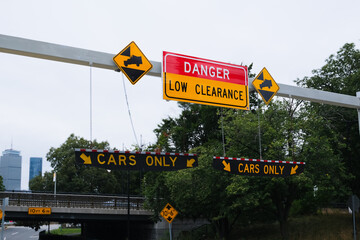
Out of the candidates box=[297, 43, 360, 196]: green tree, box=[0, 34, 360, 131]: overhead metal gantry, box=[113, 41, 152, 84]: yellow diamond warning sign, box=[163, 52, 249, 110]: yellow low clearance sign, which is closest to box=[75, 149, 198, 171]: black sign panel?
box=[163, 52, 249, 110]: yellow low clearance sign

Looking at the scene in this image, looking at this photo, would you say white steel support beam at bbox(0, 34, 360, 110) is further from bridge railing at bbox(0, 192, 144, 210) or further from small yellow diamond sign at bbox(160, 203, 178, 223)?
bridge railing at bbox(0, 192, 144, 210)

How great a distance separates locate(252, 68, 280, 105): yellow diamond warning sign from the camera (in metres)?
11.5

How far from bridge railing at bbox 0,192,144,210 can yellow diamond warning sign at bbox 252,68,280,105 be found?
27195mm

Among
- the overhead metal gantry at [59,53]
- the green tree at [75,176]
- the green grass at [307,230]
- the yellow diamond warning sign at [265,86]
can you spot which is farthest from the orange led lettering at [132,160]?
the green tree at [75,176]

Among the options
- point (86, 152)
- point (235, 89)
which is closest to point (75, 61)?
point (86, 152)

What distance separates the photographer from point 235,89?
10.9 m

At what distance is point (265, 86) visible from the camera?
11656mm

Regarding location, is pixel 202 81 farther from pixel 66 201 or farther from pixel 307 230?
pixel 66 201

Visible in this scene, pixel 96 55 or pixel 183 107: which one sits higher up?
pixel 183 107

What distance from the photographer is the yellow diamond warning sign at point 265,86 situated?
11492mm

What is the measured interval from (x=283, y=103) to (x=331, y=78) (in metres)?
8.37

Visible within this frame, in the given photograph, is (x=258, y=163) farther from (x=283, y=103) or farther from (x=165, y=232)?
(x=165, y=232)

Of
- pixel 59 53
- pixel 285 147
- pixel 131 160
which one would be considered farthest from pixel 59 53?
pixel 285 147

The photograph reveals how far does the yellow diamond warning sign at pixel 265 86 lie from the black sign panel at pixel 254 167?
1.79 meters
